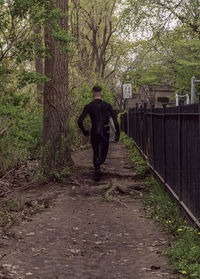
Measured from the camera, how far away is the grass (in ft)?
15.4

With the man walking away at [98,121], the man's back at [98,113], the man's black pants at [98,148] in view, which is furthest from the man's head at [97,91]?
the man's black pants at [98,148]

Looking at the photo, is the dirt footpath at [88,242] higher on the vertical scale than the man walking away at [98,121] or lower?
lower

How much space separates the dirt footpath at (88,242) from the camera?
495cm

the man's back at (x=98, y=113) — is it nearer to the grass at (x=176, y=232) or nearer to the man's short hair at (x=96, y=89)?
the man's short hair at (x=96, y=89)

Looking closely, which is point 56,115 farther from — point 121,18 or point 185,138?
point 121,18

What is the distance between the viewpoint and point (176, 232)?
19.9ft

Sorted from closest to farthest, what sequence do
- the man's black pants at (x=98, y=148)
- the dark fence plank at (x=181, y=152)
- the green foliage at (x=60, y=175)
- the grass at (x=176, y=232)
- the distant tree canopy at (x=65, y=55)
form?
the grass at (x=176, y=232), the dark fence plank at (x=181, y=152), the distant tree canopy at (x=65, y=55), the green foliage at (x=60, y=175), the man's black pants at (x=98, y=148)

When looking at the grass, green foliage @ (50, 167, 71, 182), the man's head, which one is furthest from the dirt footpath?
the man's head

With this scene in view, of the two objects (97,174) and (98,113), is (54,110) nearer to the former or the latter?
(98,113)

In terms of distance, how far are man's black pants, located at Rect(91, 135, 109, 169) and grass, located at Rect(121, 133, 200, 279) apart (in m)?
1.38

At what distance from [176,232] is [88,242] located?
45.0 inches

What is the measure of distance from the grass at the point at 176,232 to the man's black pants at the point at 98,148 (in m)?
1.38

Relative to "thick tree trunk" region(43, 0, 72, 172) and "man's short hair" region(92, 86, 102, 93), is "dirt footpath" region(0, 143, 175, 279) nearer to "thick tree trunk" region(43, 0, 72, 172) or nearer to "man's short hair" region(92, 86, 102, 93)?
"thick tree trunk" region(43, 0, 72, 172)

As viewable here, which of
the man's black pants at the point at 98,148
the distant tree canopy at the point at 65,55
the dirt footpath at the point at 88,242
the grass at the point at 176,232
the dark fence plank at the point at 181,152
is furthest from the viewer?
the man's black pants at the point at 98,148
